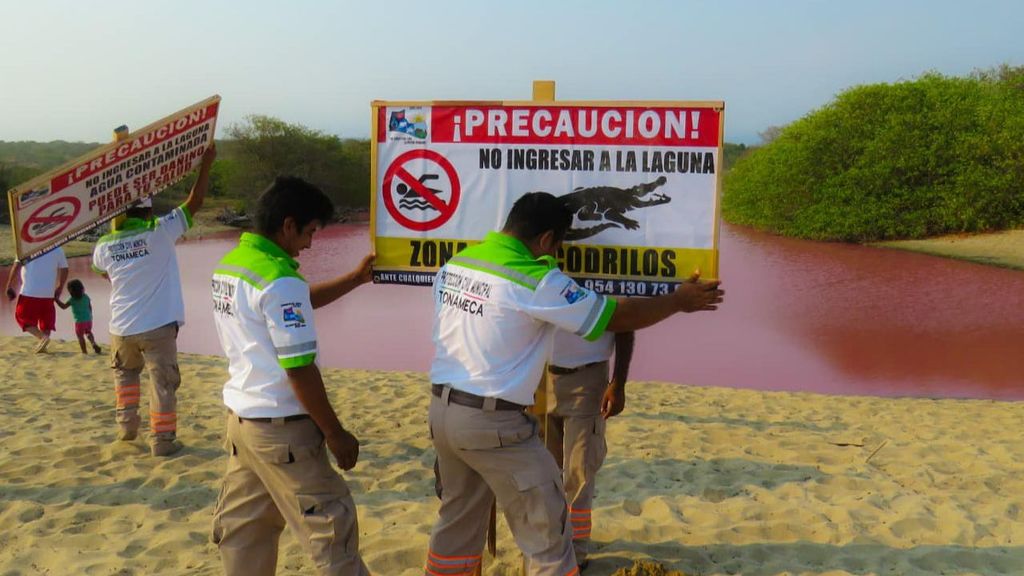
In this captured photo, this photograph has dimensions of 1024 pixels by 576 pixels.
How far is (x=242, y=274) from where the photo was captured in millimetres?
3049

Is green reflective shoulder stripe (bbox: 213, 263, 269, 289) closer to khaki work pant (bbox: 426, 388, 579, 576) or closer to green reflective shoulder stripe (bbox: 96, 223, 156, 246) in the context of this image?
khaki work pant (bbox: 426, 388, 579, 576)

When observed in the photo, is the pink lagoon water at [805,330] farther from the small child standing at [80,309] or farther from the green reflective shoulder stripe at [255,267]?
the green reflective shoulder stripe at [255,267]

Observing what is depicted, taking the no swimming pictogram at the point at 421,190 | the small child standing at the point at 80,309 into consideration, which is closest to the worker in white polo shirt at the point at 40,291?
the small child standing at the point at 80,309

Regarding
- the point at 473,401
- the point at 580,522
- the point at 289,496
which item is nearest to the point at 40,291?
the point at 289,496

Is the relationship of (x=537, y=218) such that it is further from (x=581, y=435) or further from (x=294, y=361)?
(x=581, y=435)

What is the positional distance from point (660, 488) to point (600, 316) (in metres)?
2.95

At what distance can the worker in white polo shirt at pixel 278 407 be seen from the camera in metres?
2.99

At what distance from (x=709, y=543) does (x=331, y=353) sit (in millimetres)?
9129

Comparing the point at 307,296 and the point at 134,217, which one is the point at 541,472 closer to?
the point at 307,296

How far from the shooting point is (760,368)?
12.4m

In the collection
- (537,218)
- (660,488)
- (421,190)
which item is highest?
(421,190)

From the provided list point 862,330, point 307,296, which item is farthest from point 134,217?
point 862,330

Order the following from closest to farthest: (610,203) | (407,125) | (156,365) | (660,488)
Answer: (610,203) → (407,125) → (660,488) → (156,365)

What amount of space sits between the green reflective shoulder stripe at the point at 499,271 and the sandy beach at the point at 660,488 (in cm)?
188
